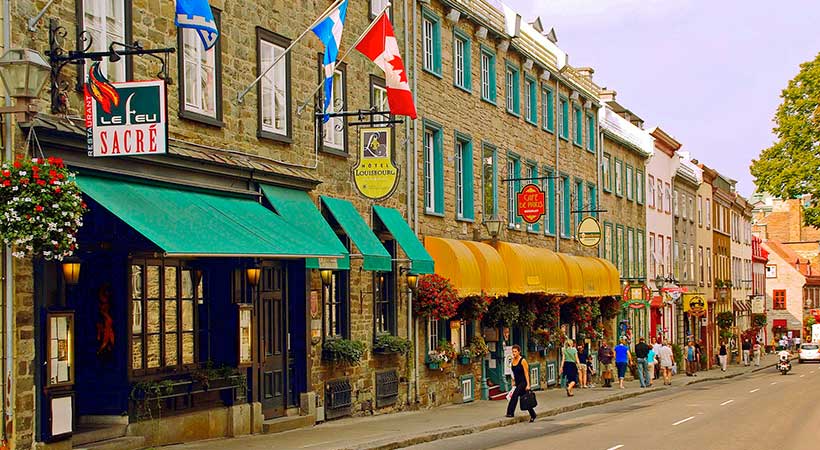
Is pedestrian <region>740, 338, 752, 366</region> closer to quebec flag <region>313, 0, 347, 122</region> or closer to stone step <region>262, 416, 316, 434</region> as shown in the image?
stone step <region>262, 416, 316, 434</region>

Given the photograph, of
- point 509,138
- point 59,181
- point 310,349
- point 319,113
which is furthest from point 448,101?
point 59,181

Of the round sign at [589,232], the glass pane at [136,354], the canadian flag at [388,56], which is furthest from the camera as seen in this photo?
the round sign at [589,232]

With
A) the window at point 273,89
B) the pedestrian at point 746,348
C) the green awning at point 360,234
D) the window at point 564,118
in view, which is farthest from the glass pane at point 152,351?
the pedestrian at point 746,348

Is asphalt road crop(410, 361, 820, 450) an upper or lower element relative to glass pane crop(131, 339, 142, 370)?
lower

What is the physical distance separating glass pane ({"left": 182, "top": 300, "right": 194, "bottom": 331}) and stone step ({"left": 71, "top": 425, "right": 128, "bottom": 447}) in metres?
2.29

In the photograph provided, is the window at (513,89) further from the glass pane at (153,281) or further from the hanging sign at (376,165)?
the glass pane at (153,281)

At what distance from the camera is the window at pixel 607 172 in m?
46.6

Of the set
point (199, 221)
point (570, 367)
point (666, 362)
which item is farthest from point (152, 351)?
point (666, 362)

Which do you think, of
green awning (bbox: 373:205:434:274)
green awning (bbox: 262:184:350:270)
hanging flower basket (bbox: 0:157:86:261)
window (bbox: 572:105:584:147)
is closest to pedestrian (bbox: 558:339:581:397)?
green awning (bbox: 373:205:434:274)

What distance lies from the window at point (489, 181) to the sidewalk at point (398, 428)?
17.7 feet

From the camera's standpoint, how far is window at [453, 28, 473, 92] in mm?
30453

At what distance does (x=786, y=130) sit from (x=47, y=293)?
1575 inches

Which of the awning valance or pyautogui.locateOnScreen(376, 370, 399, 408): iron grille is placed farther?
the awning valance

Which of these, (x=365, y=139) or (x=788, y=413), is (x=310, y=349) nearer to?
(x=365, y=139)
